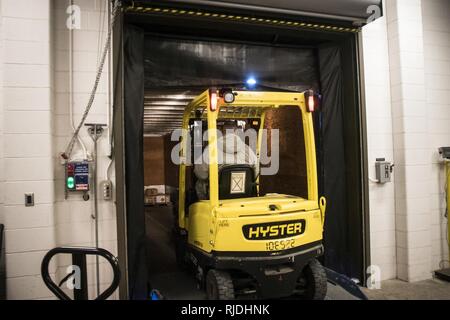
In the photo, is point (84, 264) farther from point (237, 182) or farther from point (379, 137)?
point (379, 137)

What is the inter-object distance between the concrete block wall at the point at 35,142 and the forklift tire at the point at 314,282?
2734mm

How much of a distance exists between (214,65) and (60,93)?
6.53 ft

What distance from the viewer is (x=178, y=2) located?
3656mm

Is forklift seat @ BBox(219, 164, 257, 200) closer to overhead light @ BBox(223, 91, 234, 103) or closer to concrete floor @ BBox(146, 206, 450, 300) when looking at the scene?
overhead light @ BBox(223, 91, 234, 103)

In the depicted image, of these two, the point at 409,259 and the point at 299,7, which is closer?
the point at 299,7

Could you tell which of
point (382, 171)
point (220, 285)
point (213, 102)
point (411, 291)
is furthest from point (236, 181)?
point (411, 291)

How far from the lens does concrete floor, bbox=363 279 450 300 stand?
4312 millimetres

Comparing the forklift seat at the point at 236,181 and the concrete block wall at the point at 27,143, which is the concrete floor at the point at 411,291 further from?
the concrete block wall at the point at 27,143

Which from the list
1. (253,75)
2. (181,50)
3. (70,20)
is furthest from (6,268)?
(253,75)

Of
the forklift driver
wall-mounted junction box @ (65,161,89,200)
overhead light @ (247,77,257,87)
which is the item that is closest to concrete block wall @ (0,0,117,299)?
wall-mounted junction box @ (65,161,89,200)

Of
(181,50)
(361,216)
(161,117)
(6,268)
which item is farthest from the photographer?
(161,117)

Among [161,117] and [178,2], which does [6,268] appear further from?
[161,117]

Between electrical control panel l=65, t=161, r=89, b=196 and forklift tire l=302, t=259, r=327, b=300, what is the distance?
281cm

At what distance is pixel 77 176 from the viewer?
3.69 m
